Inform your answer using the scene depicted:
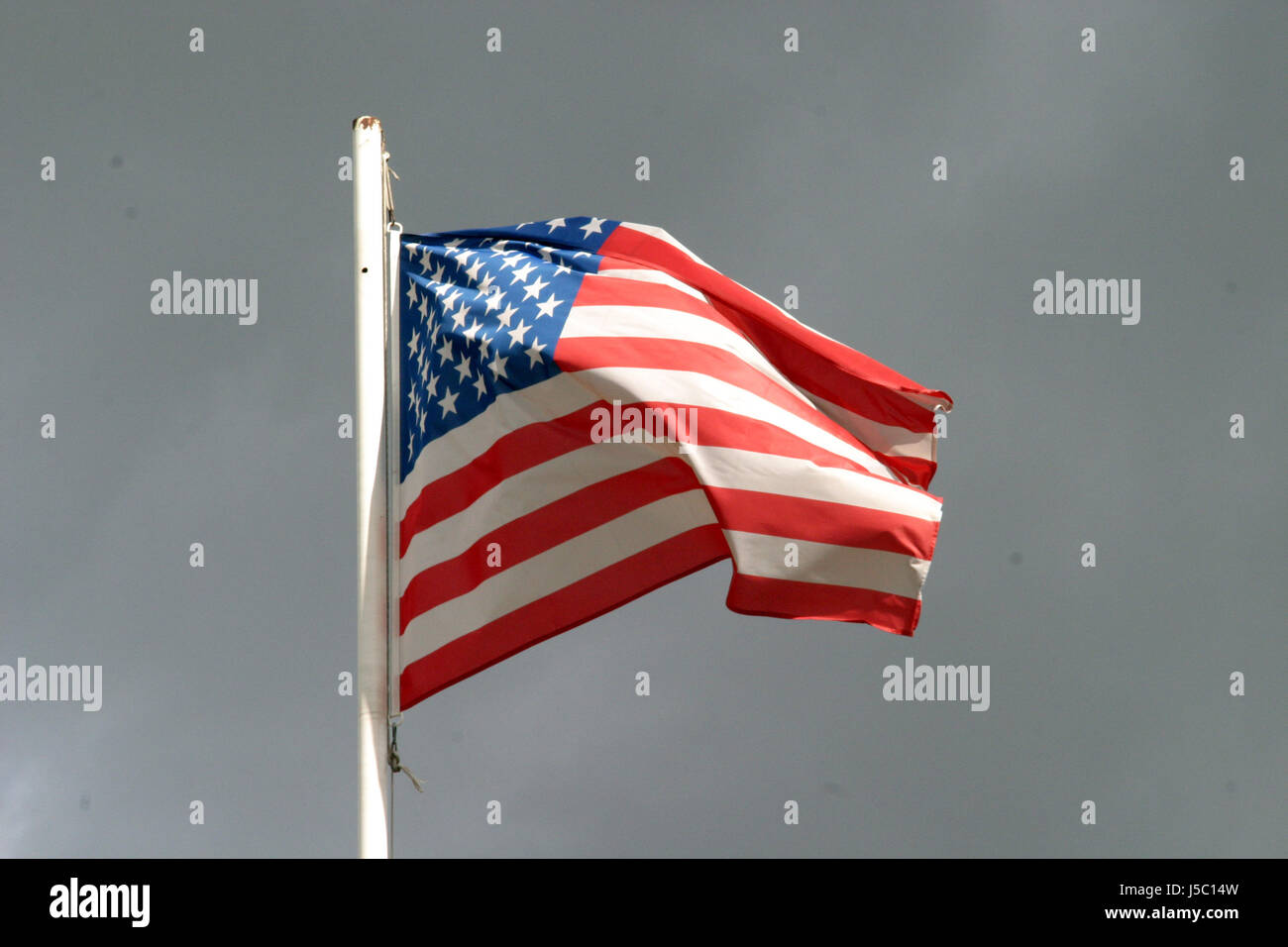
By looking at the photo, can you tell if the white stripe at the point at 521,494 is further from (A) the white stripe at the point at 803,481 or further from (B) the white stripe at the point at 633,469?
(A) the white stripe at the point at 803,481

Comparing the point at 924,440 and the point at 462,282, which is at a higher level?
the point at 462,282

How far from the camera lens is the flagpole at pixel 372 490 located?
14.0 m

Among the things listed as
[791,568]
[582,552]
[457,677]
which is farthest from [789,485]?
[457,677]

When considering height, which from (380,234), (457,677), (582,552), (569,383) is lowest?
(457,677)

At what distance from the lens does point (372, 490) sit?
14.8 meters

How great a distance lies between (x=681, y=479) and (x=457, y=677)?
231 cm

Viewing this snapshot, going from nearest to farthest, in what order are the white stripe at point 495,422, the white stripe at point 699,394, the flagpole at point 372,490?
the flagpole at point 372,490
the white stripe at point 699,394
the white stripe at point 495,422

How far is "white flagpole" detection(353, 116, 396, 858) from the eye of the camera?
1398cm

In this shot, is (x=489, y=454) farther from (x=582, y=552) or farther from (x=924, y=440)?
(x=924, y=440)

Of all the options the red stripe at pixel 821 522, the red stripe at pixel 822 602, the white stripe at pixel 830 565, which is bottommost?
the red stripe at pixel 822 602

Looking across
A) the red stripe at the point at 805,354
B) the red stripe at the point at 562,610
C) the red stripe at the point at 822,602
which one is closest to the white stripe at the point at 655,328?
the red stripe at the point at 805,354

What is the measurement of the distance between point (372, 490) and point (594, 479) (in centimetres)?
166

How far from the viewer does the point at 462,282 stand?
15.4 meters

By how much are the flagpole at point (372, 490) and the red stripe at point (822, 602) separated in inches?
102
